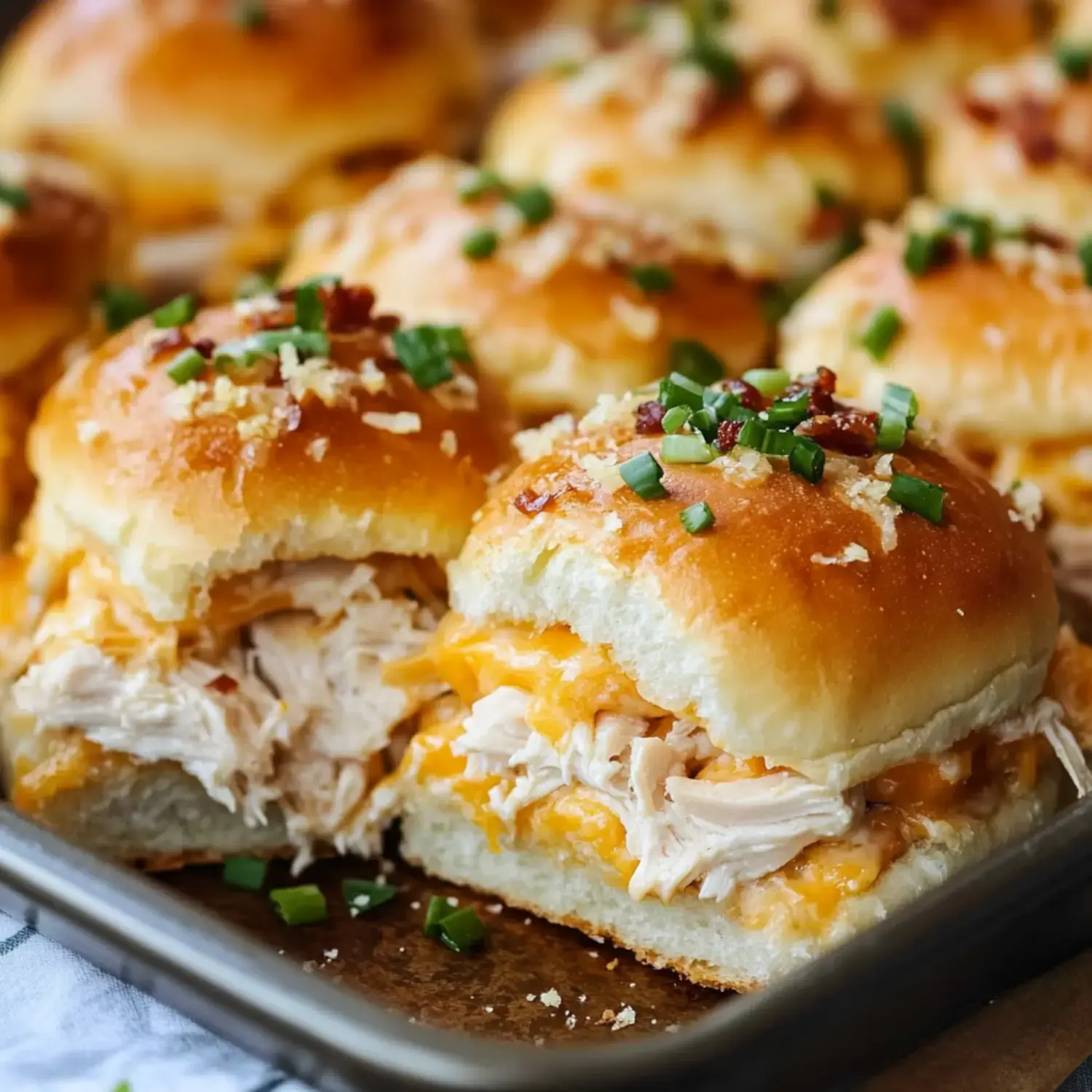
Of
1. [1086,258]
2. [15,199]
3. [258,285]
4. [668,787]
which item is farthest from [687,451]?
[15,199]

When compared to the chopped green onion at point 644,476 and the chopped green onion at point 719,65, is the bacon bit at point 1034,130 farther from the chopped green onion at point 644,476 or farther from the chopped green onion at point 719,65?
the chopped green onion at point 644,476

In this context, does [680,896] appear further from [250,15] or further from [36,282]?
[250,15]

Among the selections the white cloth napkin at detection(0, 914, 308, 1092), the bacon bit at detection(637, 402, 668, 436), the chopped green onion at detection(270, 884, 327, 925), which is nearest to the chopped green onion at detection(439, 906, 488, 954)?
the chopped green onion at detection(270, 884, 327, 925)

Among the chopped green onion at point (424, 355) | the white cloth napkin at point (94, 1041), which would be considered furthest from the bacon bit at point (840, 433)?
the white cloth napkin at point (94, 1041)

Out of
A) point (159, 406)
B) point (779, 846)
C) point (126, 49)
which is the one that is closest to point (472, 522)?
point (159, 406)

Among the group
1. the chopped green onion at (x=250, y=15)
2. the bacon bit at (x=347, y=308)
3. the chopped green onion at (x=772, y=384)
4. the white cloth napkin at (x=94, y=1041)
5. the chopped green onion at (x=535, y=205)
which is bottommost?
the white cloth napkin at (x=94, y=1041)

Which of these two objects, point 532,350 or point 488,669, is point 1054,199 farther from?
point 488,669

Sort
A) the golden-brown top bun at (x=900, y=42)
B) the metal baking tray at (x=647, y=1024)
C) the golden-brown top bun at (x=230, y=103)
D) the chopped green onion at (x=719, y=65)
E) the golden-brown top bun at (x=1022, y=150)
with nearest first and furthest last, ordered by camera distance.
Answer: the metal baking tray at (x=647, y=1024)
the golden-brown top bun at (x=1022, y=150)
the chopped green onion at (x=719, y=65)
the golden-brown top bun at (x=230, y=103)
the golden-brown top bun at (x=900, y=42)
